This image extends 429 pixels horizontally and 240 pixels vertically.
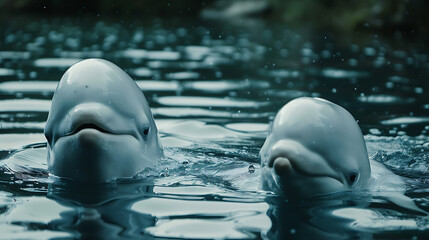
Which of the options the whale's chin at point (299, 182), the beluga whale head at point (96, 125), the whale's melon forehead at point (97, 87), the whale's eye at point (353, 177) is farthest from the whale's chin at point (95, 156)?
the whale's eye at point (353, 177)

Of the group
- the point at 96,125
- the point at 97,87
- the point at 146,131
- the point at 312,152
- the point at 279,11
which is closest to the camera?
the point at 312,152

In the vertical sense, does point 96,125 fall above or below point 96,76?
below

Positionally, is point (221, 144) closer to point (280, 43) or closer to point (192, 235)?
point (192, 235)

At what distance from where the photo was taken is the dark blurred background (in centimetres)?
2164

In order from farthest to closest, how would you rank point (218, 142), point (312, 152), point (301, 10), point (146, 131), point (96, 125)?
point (301, 10)
point (218, 142)
point (146, 131)
point (96, 125)
point (312, 152)

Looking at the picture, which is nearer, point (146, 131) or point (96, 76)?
point (96, 76)

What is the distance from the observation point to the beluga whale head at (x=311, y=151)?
3.90 m

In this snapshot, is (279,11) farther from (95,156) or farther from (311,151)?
(311,151)

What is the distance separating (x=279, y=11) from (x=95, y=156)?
31597 millimetres

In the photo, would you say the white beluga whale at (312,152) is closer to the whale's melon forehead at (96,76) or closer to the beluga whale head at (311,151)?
the beluga whale head at (311,151)

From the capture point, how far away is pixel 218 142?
22.5 ft

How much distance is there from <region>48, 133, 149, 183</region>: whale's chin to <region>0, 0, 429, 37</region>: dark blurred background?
57.6 feet

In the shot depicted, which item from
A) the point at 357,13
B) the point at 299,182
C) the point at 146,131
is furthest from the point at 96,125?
the point at 357,13

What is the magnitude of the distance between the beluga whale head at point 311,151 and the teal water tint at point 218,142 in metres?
0.15
